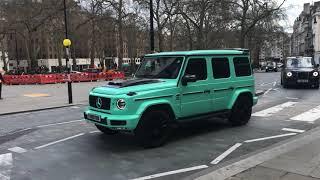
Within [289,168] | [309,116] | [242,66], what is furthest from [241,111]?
[289,168]

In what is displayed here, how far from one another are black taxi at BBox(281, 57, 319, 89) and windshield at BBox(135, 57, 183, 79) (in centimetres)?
1419

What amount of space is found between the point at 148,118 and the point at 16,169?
102 inches

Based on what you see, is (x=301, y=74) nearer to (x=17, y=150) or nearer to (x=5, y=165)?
(x=17, y=150)

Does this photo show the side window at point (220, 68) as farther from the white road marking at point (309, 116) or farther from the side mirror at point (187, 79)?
the white road marking at point (309, 116)

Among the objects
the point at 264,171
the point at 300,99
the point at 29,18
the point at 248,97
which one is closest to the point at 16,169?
the point at 264,171

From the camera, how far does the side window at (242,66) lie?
409 inches

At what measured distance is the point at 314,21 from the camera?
9906 centimetres

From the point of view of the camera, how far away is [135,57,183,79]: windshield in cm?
897

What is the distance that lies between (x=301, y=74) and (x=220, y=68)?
13231 millimetres

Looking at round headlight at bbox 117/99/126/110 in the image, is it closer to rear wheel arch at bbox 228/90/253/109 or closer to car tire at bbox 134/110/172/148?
car tire at bbox 134/110/172/148

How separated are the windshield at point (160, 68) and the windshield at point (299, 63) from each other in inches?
595

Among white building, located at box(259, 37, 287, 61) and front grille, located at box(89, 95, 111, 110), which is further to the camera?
white building, located at box(259, 37, 287, 61)

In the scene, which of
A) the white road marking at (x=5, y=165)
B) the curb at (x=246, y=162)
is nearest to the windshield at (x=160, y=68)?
the curb at (x=246, y=162)

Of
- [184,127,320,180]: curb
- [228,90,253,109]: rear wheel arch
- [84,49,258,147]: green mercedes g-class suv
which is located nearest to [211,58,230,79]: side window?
[84,49,258,147]: green mercedes g-class suv
